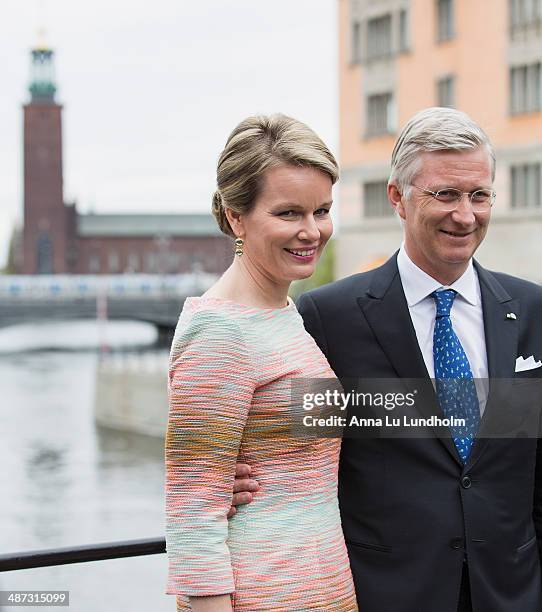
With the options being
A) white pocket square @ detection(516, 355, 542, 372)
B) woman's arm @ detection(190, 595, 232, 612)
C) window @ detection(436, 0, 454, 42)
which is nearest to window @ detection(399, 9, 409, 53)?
window @ detection(436, 0, 454, 42)

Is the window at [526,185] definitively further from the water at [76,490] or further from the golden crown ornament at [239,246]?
the golden crown ornament at [239,246]

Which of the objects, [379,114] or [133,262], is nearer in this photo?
[379,114]

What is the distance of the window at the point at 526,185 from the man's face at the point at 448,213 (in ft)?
88.8

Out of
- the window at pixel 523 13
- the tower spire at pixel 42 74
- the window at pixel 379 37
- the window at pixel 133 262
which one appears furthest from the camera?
the window at pixel 133 262

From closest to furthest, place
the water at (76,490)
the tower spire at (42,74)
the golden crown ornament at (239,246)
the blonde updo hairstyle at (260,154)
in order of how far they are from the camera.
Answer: the blonde updo hairstyle at (260,154) → the golden crown ornament at (239,246) → the water at (76,490) → the tower spire at (42,74)

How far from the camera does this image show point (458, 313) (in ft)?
8.89

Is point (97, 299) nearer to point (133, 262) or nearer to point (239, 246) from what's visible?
point (133, 262)

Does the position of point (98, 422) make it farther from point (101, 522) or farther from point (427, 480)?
point (427, 480)

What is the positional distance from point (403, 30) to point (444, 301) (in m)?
31.2

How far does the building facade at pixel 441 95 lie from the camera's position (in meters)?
28.8

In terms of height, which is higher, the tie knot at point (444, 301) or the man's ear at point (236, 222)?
the man's ear at point (236, 222)

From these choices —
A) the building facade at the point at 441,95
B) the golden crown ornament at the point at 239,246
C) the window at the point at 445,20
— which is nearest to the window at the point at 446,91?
the building facade at the point at 441,95

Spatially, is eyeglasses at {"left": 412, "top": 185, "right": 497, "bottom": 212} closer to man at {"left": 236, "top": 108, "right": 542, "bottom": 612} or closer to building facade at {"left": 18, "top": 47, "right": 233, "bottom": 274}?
man at {"left": 236, "top": 108, "right": 542, "bottom": 612}

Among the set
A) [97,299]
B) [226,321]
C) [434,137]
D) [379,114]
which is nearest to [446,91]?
[379,114]
